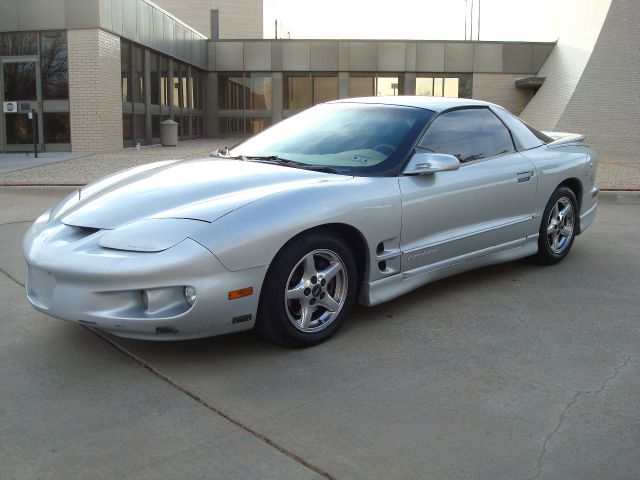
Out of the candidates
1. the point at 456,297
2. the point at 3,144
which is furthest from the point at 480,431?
the point at 3,144

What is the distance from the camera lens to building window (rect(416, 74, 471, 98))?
102ft

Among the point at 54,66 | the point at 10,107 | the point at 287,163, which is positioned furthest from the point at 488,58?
the point at 287,163

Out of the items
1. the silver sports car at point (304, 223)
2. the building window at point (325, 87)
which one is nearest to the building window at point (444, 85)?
the building window at point (325, 87)

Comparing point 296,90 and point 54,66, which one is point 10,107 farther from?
point 296,90

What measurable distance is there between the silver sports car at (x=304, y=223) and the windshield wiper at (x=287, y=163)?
0.01m

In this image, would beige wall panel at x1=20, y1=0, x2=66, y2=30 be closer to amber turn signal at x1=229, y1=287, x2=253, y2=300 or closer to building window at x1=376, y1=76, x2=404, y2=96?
building window at x1=376, y1=76, x2=404, y2=96

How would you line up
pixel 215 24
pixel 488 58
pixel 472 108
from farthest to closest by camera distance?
pixel 215 24 < pixel 488 58 < pixel 472 108

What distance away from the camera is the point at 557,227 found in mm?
5766

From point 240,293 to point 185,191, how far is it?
0.79 meters

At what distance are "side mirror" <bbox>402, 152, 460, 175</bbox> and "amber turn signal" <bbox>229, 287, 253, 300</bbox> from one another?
1401 mm

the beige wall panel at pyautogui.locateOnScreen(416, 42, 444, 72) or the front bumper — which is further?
the beige wall panel at pyautogui.locateOnScreen(416, 42, 444, 72)

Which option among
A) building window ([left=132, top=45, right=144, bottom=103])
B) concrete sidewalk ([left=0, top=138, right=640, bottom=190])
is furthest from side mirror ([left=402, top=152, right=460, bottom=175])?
building window ([left=132, top=45, right=144, bottom=103])

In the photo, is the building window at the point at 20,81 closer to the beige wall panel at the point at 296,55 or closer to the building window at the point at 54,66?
the building window at the point at 54,66

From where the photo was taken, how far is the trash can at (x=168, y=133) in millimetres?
23125
